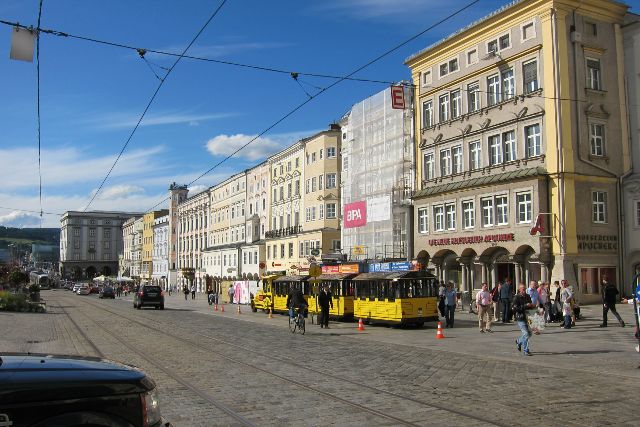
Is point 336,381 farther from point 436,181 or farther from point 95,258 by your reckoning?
point 95,258

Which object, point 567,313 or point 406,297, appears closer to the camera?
point 567,313

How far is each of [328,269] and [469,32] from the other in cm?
1757

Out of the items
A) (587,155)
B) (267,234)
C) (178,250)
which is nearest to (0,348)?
(587,155)

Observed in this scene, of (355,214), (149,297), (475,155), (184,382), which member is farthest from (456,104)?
(184,382)

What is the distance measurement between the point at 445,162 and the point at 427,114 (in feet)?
14.3

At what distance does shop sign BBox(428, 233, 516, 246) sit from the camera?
34656 mm

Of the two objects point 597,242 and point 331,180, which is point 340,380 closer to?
point 597,242

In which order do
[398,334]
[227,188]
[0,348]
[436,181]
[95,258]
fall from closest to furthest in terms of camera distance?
[0,348]
[398,334]
[436,181]
[227,188]
[95,258]

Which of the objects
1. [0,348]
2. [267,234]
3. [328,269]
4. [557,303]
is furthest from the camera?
[267,234]

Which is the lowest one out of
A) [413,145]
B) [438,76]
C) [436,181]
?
[436,181]

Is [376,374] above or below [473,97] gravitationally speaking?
below

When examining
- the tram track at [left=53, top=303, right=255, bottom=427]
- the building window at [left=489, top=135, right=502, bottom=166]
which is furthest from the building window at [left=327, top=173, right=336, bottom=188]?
the tram track at [left=53, top=303, right=255, bottom=427]

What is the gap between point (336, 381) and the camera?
38.5 ft

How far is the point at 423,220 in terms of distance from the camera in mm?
43156
